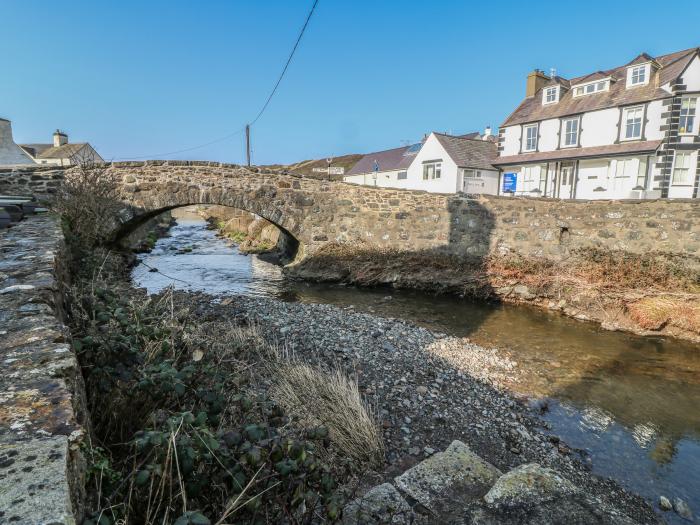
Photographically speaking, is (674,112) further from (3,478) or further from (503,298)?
(3,478)

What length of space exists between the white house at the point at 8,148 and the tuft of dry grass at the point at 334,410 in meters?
28.1

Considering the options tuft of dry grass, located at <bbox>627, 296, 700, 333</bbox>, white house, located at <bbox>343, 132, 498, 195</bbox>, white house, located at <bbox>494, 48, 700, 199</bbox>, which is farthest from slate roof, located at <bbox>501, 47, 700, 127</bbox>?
tuft of dry grass, located at <bbox>627, 296, 700, 333</bbox>

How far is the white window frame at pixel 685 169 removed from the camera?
20016 mm

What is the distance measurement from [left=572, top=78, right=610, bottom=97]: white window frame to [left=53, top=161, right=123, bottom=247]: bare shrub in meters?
25.1

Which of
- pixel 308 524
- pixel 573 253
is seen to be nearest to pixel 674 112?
pixel 573 253

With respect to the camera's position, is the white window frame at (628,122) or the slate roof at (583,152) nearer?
the slate roof at (583,152)

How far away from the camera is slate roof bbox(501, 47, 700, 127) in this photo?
2006 centimetres

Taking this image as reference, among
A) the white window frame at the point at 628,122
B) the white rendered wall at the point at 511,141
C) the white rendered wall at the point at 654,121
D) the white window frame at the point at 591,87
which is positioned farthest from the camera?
the white rendered wall at the point at 511,141

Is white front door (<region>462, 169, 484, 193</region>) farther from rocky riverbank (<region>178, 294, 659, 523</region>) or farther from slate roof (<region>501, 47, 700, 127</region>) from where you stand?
rocky riverbank (<region>178, 294, 659, 523</region>)

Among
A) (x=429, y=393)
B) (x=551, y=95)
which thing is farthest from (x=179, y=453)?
(x=551, y=95)

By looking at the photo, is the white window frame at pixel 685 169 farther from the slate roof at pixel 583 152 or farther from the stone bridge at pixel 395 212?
the stone bridge at pixel 395 212

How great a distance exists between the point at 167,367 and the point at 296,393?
2301 mm

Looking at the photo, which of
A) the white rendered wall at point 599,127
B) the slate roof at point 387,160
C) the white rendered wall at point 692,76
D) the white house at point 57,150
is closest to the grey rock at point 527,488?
the white rendered wall at point 599,127

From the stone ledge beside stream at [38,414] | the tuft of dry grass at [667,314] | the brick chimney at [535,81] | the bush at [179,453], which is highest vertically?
the brick chimney at [535,81]
